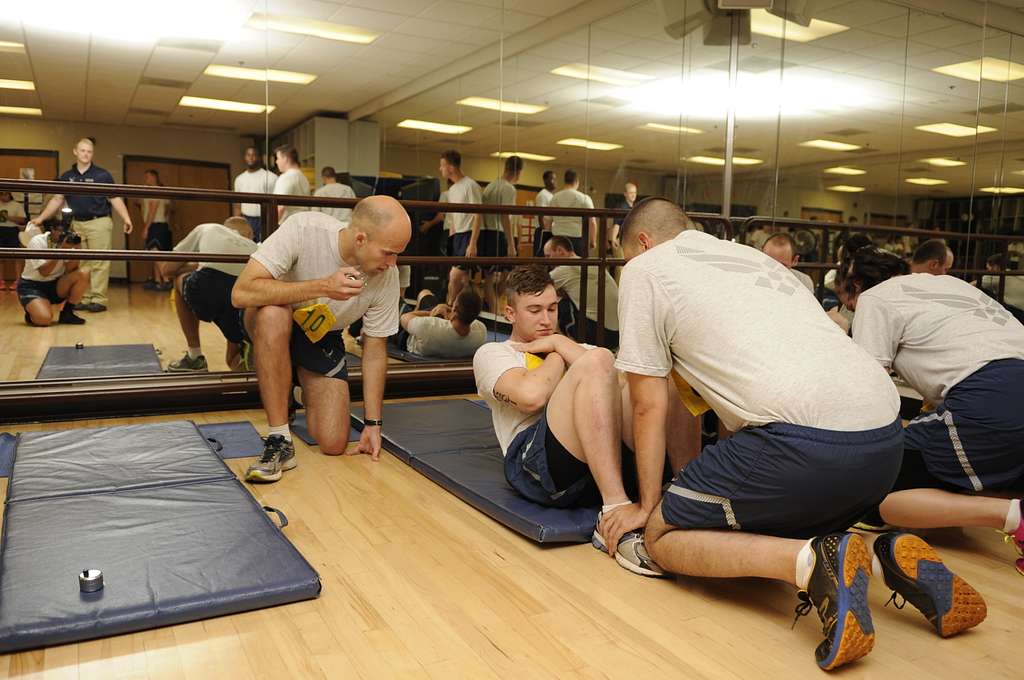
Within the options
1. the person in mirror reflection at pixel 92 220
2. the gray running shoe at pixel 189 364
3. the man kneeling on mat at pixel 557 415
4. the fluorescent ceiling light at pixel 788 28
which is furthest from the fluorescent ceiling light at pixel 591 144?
the man kneeling on mat at pixel 557 415

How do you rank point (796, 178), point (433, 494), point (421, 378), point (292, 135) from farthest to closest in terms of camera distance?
point (796, 178) → point (292, 135) → point (421, 378) → point (433, 494)

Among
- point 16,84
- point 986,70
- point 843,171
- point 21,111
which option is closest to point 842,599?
point 21,111

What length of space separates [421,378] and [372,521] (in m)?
2.13

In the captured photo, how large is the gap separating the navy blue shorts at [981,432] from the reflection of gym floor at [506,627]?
0.93ft

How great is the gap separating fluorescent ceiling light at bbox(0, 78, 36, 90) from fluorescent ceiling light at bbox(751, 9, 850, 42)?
518cm

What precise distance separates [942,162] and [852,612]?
667 centimetres

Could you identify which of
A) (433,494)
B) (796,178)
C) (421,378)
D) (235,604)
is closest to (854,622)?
(235,604)

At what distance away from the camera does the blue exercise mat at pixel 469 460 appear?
97.4 inches

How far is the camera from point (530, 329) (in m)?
2.77

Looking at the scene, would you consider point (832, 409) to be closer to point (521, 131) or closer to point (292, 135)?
point (292, 135)

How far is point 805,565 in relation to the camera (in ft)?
5.93

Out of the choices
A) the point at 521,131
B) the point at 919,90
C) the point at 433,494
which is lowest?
the point at 433,494

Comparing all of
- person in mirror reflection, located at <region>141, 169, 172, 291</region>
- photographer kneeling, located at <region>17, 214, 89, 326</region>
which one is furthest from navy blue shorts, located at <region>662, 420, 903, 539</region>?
photographer kneeling, located at <region>17, 214, 89, 326</region>

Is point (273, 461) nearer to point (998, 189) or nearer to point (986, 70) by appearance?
point (998, 189)
